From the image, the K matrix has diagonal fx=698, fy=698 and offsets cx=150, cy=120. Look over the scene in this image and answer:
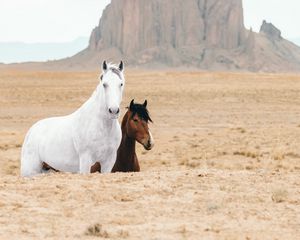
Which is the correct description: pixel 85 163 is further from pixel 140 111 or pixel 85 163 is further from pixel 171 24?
pixel 171 24

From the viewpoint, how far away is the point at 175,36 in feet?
564

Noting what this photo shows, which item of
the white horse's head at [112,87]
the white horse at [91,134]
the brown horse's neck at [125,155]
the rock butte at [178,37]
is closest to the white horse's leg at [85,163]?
the white horse at [91,134]

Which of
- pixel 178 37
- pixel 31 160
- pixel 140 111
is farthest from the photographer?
pixel 178 37

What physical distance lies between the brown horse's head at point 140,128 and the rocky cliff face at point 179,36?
15265 centimetres

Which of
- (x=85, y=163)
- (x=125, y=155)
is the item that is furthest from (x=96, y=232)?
(x=125, y=155)

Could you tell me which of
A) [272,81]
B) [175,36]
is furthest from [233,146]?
[175,36]

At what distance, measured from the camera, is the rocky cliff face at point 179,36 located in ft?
549

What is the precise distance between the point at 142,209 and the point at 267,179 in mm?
3129

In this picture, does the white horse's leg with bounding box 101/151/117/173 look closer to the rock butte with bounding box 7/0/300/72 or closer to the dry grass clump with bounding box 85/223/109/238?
the dry grass clump with bounding box 85/223/109/238

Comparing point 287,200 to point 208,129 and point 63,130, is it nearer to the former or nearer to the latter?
point 63,130

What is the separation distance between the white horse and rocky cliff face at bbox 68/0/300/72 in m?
154

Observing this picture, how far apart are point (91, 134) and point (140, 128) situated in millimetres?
1743

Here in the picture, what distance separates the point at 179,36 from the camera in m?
171

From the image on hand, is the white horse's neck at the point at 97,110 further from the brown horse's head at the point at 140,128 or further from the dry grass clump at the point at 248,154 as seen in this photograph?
the dry grass clump at the point at 248,154
